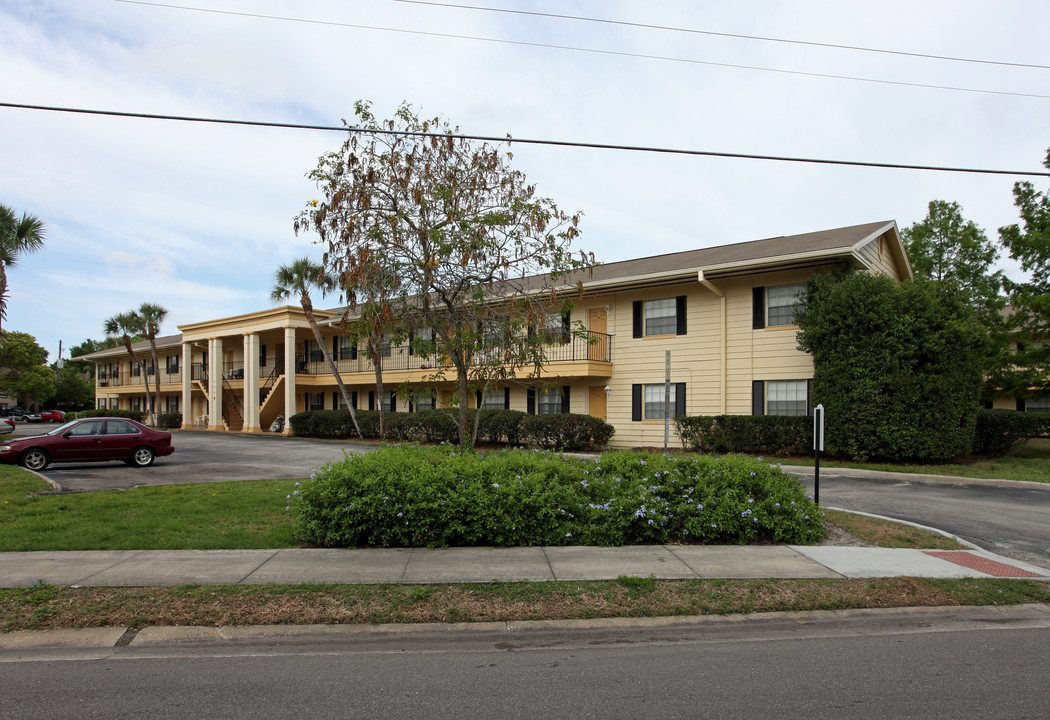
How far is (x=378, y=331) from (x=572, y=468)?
3.31m

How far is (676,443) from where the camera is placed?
20.5 metres

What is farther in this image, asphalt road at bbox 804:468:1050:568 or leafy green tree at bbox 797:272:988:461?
leafy green tree at bbox 797:272:988:461

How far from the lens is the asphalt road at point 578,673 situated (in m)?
4.01

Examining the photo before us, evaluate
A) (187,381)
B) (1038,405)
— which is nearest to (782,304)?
(1038,405)

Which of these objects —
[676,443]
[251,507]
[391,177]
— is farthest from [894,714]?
[676,443]

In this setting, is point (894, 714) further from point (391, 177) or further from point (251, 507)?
point (251, 507)

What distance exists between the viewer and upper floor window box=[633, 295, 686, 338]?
2098cm

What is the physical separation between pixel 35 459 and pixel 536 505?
14.5m

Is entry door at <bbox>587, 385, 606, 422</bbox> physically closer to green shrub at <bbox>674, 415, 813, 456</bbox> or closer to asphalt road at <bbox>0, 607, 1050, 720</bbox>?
green shrub at <bbox>674, 415, 813, 456</bbox>

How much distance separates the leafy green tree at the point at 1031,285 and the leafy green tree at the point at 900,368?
512cm

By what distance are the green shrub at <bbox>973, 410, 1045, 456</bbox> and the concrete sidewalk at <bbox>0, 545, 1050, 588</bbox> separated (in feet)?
42.4

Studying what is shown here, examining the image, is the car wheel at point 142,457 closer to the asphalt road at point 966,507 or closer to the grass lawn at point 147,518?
the grass lawn at point 147,518

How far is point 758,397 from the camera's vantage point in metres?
19.3

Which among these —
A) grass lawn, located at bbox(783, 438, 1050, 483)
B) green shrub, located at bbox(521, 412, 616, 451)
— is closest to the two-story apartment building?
green shrub, located at bbox(521, 412, 616, 451)
